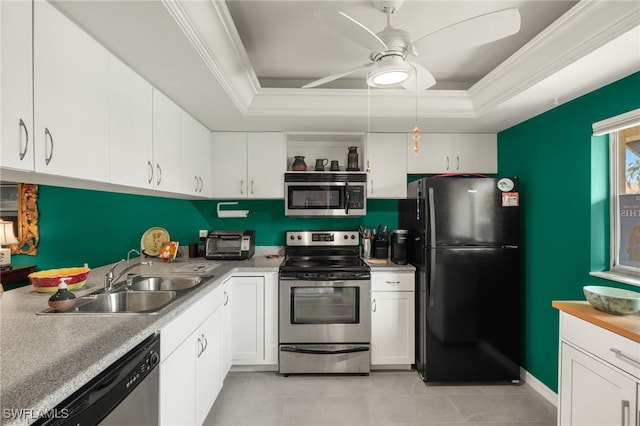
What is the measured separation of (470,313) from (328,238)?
145 cm

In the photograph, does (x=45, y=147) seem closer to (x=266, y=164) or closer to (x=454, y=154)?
(x=266, y=164)

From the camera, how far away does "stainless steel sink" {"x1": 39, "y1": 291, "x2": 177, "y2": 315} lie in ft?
4.95

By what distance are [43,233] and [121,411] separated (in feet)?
9.22

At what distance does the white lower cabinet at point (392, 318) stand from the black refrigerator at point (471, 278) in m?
0.19

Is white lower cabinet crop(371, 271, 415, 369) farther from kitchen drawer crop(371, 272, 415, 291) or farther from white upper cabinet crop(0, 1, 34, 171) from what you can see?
white upper cabinet crop(0, 1, 34, 171)

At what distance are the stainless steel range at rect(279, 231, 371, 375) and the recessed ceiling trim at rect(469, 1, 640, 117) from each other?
1703 millimetres

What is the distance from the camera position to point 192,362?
166 cm

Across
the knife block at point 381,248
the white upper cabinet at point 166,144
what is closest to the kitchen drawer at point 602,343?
the knife block at point 381,248

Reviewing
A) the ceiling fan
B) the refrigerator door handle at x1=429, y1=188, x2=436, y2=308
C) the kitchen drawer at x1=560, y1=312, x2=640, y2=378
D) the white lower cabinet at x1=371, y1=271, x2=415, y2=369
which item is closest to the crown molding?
the ceiling fan

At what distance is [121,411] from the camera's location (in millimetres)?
1028

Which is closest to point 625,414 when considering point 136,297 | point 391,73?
point 391,73

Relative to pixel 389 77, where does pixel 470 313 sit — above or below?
below

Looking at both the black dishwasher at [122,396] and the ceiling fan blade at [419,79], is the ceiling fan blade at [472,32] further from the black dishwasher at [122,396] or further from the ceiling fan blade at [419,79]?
the black dishwasher at [122,396]

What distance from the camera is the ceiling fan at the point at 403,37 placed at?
119cm
